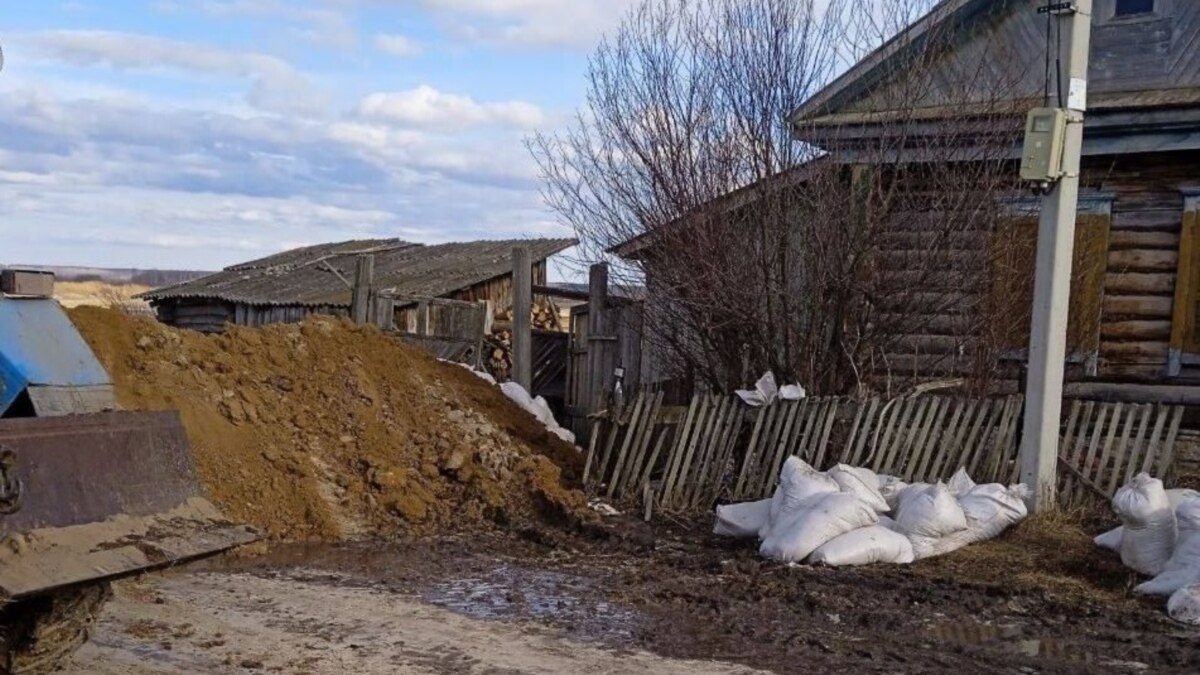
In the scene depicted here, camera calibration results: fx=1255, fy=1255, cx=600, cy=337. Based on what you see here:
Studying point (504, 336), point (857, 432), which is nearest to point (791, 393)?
point (857, 432)

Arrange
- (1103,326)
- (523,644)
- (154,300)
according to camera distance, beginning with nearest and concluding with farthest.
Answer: (523,644) → (1103,326) → (154,300)

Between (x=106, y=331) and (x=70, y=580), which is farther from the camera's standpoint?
(x=106, y=331)

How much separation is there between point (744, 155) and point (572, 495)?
326 cm

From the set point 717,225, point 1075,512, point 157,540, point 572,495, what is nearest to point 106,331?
point 572,495

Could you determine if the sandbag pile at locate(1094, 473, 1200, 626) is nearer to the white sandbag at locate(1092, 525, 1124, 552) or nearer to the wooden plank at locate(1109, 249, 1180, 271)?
the white sandbag at locate(1092, 525, 1124, 552)

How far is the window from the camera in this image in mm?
11766

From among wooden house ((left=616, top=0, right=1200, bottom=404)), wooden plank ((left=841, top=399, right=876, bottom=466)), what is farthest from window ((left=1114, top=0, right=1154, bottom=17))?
wooden plank ((left=841, top=399, right=876, bottom=466))

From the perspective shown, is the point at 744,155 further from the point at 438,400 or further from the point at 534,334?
the point at 534,334

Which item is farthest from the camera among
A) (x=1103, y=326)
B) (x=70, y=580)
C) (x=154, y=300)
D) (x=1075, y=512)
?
(x=154, y=300)

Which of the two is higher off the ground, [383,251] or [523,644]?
[383,251]

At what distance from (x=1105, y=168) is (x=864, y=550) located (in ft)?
18.1

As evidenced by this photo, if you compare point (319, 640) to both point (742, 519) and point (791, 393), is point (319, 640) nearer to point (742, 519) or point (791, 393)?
point (742, 519)

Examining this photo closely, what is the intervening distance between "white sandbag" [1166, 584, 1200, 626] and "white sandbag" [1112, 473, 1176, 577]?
620mm

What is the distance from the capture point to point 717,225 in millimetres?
10648
